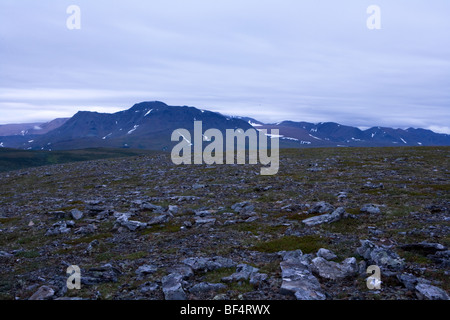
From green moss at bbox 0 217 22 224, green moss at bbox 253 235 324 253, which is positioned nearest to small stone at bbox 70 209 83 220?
green moss at bbox 0 217 22 224

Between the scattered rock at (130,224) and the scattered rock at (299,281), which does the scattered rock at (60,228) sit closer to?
the scattered rock at (130,224)

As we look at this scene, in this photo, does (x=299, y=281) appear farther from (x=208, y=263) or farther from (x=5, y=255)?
(x=5, y=255)

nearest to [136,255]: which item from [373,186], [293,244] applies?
[293,244]

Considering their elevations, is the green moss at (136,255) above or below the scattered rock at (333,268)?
below

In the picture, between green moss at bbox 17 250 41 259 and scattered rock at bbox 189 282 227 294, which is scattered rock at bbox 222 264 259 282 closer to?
scattered rock at bbox 189 282 227 294

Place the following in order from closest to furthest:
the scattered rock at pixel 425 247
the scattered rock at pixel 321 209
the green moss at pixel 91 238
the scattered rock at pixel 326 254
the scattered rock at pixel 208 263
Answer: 1. the scattered rock at pixel 208 263
2. the scattered rock at pixel 425 247
3. the scattered rock at pixel 326 254
4. the green moss at pixel 91 238
5. the scattered rock at pixel 321 209

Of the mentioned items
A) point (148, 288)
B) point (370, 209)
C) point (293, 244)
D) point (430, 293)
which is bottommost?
point (148, 288)

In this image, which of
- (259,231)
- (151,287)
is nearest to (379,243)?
(259,231)

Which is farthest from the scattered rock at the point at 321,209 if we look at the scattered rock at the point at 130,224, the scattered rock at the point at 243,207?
the scattered rock at the point at 130,224

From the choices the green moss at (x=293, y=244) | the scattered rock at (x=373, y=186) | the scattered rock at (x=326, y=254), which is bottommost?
the green moss at (x=293, y=244)

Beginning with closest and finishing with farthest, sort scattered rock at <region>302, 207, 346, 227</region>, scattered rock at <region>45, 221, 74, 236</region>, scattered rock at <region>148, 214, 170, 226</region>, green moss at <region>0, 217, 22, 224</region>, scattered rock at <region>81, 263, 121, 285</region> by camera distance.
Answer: scattered rock at <region>81, 263, 121, 285</region>
scattered rock at <region>302, 207, 346, 227</region>
scattered rock at <region>45, 221, 74, 236</region>
scattered rock at <region>148, 214, 170, 226</region>
green moss at <region>0, 217, 22, 224</region>

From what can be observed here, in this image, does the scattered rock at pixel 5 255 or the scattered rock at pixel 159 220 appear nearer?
the scattered rock at pixel 5 255
